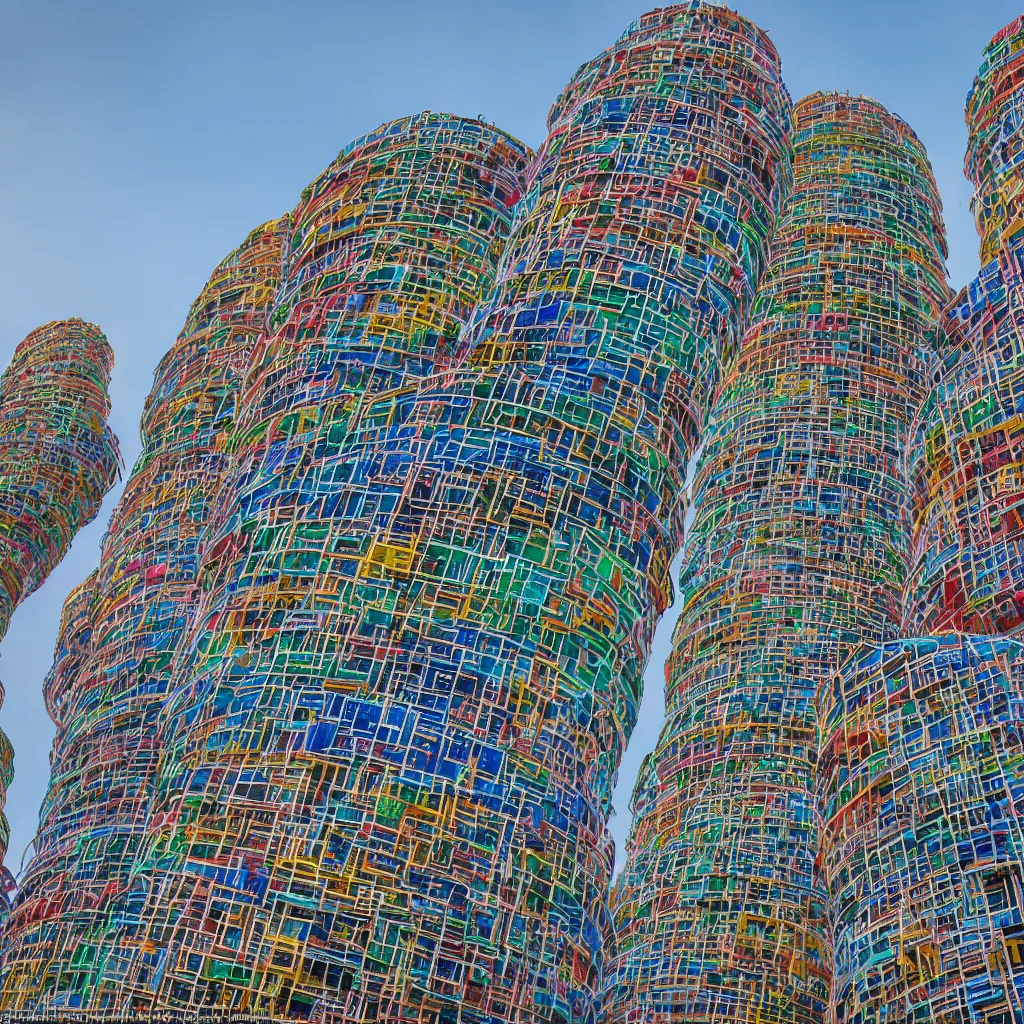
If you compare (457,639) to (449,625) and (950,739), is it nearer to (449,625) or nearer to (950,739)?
(449,625)

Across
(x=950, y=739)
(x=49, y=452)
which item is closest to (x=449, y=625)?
(x=950, y=739)

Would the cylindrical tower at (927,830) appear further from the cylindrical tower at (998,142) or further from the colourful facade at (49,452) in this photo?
the colourful facade at (49,452)

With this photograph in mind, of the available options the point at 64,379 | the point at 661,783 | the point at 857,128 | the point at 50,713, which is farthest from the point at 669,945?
the point at 64,379

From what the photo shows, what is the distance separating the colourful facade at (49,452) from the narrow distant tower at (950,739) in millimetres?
23703

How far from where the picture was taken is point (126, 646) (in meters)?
27.0

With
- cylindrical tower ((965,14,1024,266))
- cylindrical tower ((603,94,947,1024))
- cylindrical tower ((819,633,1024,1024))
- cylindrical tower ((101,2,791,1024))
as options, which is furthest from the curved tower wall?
cylindrical tower ((819,633,1024,1024))

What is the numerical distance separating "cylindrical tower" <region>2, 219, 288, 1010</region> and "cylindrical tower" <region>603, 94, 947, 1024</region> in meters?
7.55

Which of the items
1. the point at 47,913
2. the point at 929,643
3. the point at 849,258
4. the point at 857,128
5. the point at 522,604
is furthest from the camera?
the point at 857,128

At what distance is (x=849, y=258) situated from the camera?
32.9 meters

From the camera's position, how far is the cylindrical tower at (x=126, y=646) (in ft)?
68.6

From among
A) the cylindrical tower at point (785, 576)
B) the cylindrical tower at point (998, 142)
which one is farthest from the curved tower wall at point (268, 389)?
the cylindrical tower at point (998, 142)

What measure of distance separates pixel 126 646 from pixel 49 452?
1346 centimetres

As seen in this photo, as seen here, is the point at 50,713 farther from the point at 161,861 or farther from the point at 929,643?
the point at 929,643

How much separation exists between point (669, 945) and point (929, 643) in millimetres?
8438
